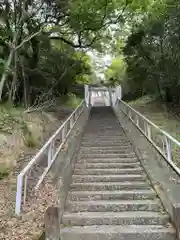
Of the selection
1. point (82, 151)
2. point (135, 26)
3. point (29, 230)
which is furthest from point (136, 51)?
point (29, 230)

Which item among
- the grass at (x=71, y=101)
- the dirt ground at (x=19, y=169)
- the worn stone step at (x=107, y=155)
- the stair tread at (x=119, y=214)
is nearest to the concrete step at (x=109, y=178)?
the dirt ground at (x=19, y=169)

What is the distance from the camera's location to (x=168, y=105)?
13.3 meters

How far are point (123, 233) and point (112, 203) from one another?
2.82 ft

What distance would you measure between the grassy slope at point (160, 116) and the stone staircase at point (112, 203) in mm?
2713

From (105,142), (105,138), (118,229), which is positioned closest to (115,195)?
(118,229)

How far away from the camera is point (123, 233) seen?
13.9ft

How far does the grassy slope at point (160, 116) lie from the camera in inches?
387

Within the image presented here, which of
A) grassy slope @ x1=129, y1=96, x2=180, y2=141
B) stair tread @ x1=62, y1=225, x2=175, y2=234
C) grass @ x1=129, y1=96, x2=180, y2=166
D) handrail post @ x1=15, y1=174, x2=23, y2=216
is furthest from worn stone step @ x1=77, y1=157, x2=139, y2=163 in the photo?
handrail post @ x1=15, y1=174, x2=23, y2=216

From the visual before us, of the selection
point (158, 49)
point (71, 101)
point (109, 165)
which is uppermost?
point (158, 49)

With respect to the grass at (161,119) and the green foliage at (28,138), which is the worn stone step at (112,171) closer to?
the grass at (161,119)

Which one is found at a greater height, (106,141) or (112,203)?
(106,141)

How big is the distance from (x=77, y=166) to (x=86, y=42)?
9.69 metres

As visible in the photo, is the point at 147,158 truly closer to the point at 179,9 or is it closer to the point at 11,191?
the point at 11,191

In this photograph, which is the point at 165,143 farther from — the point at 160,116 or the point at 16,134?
the point at 160,116
